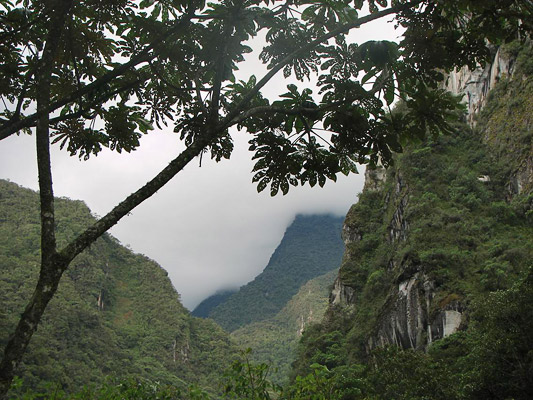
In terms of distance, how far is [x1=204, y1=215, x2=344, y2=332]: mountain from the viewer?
14650 centimetres

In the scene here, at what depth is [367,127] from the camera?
310 centimetres

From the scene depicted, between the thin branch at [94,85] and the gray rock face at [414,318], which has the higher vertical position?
the thin branch at [94,85]

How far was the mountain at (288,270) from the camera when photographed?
146500 mm

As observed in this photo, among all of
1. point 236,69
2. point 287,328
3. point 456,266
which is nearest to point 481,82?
point 456,266

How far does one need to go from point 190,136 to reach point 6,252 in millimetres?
72396

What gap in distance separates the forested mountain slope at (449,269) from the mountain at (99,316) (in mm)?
26297

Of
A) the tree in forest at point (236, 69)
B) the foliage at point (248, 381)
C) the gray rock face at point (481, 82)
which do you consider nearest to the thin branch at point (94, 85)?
the tree in forest at point (236, 69)

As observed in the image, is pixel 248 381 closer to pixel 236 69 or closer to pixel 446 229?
pixel 236 69

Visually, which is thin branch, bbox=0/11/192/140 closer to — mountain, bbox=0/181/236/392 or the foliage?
the foliage

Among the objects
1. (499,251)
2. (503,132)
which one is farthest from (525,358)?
(503,132)

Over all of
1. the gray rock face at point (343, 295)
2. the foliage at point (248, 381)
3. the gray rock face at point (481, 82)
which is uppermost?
the gray rock face at point (481, 82)

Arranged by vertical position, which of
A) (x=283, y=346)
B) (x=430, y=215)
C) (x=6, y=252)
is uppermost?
(x=6, y=252)

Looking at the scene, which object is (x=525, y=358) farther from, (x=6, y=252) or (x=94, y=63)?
(x=6, y=252)

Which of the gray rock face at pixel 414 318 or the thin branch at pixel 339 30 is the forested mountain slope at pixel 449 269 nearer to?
the gray rock face at pixel 414 318
